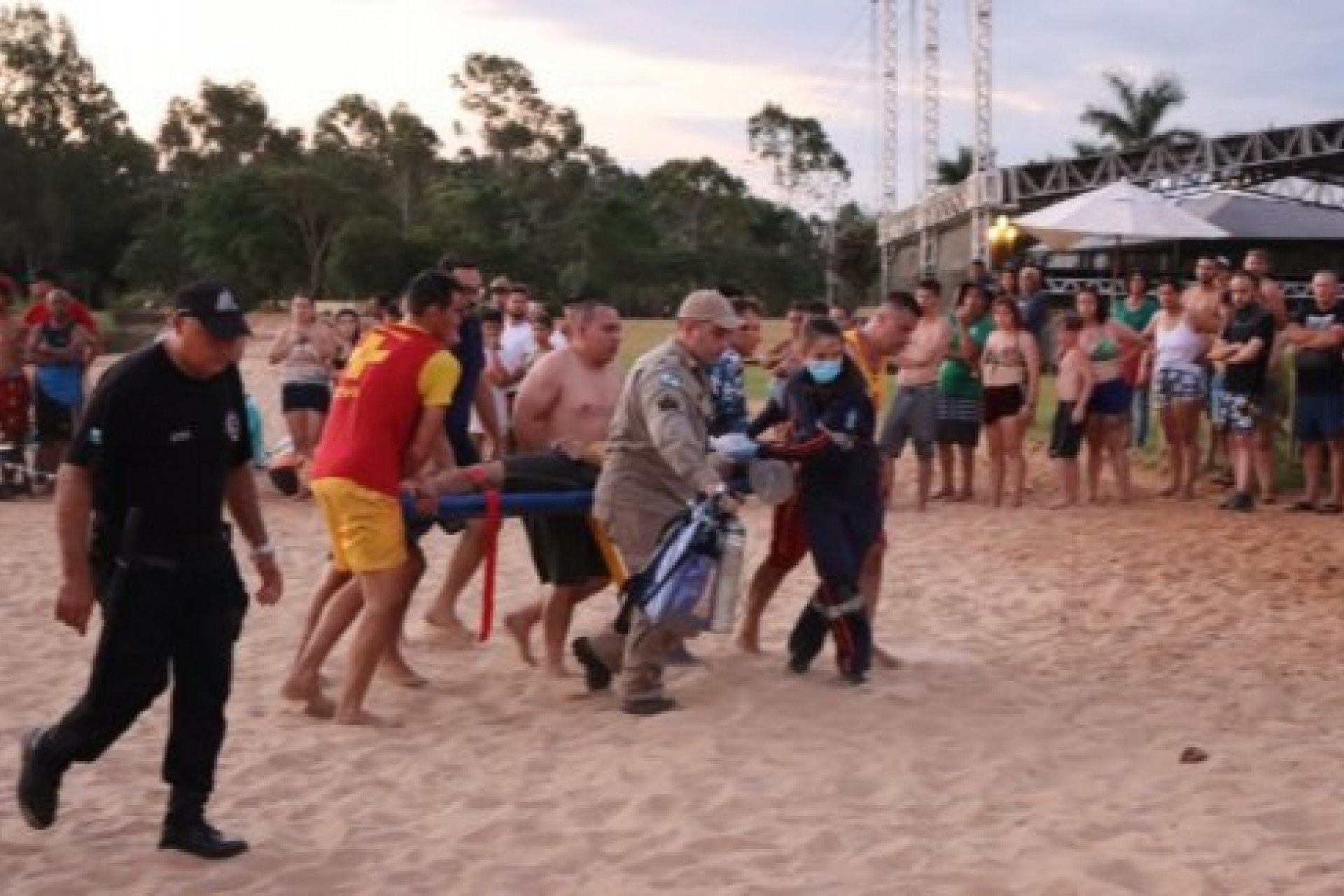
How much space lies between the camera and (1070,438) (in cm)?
1224

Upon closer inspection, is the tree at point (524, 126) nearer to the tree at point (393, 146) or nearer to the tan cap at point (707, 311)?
the tree at point (393, 146)

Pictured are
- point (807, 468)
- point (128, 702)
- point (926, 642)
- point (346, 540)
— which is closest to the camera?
point (128, 702)

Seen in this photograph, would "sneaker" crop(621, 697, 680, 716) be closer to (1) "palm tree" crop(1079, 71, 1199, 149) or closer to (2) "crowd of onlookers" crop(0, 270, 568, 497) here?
(2) "crowd of onlookers" crop(0, 270, 568, 497)

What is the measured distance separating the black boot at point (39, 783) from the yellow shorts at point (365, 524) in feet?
5.00

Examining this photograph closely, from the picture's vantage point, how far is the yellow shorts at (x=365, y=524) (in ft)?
19.8

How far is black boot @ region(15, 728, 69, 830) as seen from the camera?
15.8 feet

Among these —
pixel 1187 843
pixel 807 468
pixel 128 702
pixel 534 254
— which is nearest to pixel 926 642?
pixel 807 468

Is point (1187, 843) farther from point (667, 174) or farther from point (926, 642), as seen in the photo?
point (667, 174)

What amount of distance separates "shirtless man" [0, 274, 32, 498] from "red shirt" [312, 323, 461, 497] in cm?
811

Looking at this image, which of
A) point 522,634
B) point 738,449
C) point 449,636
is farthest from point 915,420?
point 738,449

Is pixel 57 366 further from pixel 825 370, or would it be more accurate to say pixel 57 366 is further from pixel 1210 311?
pixel 1210 311

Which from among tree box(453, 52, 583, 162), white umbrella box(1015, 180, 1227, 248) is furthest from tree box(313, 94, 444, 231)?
white umbrella box(1015, 180, 1227, 248)

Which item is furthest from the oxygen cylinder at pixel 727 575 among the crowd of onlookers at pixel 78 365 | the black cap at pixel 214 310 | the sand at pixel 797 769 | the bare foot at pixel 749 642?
the crowd of onlookers at pixel 78 365

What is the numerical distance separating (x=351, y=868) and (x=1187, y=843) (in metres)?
2.66
